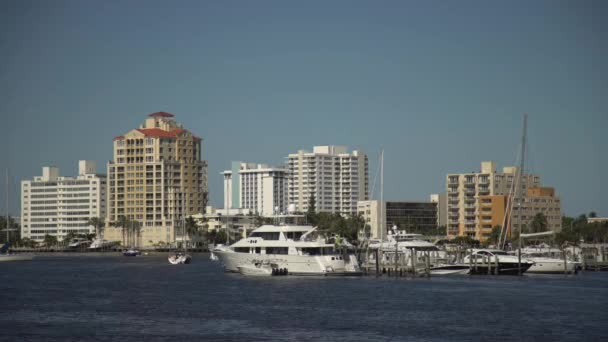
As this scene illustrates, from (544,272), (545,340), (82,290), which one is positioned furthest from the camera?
(544,272)

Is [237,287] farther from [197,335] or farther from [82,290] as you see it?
[197,335]

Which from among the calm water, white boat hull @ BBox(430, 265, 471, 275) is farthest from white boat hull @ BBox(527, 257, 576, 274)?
white boat hull @ BBox(430, 265, 471, 275)

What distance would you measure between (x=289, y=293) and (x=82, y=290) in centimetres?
2714

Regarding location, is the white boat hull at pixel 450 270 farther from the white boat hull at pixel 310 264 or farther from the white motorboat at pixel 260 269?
the white motorboat at pixel 260 269

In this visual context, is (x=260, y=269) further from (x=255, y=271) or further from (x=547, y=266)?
(x=547, y=266)

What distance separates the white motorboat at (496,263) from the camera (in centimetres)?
13550

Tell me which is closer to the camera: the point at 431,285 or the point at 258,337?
the point at 258,337

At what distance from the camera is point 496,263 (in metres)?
136

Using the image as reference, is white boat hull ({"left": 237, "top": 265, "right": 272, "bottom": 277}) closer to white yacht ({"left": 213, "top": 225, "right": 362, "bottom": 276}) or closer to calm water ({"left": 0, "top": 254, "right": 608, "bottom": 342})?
white yacht ({"left": 213, "top": 225, "right": 362, "bottom": 276})

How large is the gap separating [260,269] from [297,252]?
6140 mm

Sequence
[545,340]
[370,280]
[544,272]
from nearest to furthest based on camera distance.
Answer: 1. [545,340]
2. [370,280]
3. [544,272]

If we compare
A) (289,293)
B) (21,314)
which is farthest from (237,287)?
(21,314)

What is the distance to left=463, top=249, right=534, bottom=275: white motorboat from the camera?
13550 cm

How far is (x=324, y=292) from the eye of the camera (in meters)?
109
